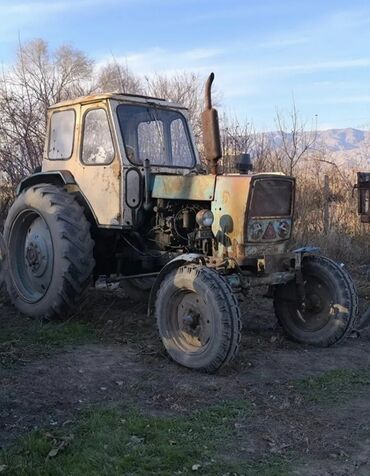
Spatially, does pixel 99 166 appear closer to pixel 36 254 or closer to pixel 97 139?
pixel 97 139

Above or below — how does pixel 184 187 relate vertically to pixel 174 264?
above

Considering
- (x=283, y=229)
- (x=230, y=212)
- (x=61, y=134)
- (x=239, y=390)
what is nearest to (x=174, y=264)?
(x=230, y=212)

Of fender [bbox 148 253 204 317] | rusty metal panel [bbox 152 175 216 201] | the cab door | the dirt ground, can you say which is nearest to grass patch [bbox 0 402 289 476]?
the dirt ground

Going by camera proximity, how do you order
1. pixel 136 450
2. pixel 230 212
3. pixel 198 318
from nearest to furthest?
pixel 136 450, pixel 198 318, pixel 230 212

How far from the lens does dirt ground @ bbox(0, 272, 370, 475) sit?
399 centimetres

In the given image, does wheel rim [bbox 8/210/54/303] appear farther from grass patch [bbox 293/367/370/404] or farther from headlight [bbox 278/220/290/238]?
grass patch [bbox 293/367/370/404]

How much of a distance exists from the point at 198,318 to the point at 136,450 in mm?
1957

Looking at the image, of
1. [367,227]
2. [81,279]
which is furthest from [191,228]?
[367,227]

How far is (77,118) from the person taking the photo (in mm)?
7164

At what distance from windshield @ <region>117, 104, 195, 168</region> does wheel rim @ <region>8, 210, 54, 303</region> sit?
1.36m

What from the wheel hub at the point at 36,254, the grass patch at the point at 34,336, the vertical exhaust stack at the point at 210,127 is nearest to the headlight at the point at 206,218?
the vertical exhaust stack at the point at 210,127

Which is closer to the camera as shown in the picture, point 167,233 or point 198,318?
point 198,318

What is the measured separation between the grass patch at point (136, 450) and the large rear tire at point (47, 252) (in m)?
2.50

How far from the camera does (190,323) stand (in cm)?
563
